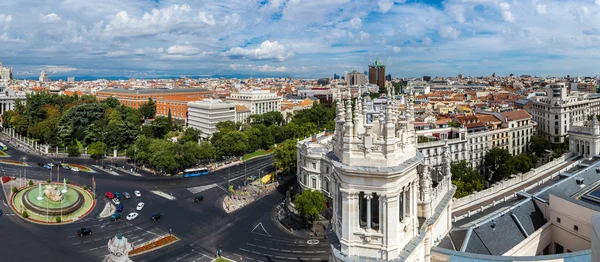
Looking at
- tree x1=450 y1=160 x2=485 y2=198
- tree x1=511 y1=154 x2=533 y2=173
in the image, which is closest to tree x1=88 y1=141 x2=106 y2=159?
tree x1=450 y1=160 x2=485 y2=198

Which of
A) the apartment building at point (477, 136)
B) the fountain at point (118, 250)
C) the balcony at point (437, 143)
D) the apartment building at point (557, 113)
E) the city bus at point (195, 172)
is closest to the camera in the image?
the fountain at point (118, 250)

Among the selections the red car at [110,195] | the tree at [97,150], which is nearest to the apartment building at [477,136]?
the red car at [110,195]

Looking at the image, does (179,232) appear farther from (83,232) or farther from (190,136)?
(190,136)

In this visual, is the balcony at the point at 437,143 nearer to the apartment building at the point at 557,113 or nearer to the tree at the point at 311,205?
the tree at the point at 311,205

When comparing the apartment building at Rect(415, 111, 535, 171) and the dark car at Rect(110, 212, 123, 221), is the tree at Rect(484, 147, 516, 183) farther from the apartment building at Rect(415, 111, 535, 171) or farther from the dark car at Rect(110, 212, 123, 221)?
the dark car at Rect(110, 212, 123, 221)

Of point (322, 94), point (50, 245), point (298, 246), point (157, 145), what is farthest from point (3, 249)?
point (322, 94)

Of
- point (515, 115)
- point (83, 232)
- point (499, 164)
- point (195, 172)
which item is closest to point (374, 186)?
point (83, 232)

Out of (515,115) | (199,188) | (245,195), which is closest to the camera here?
(245,195)

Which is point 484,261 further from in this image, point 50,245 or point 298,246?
point 50,245
